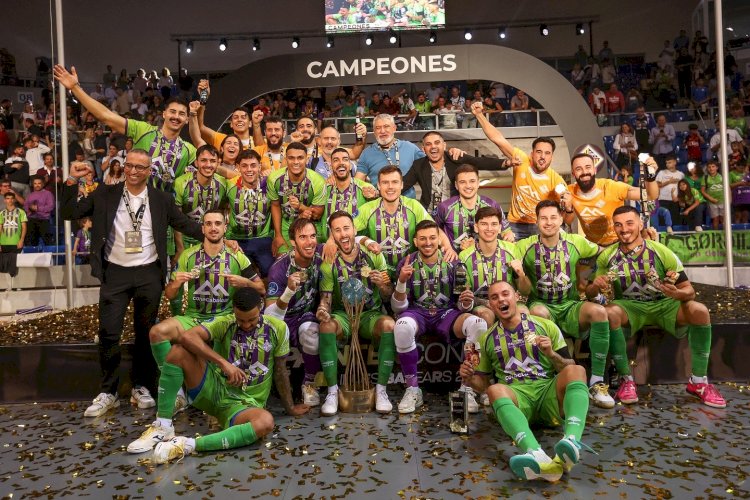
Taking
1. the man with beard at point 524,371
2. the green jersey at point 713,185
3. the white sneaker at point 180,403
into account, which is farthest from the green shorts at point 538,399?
the green jersey at point 713,185

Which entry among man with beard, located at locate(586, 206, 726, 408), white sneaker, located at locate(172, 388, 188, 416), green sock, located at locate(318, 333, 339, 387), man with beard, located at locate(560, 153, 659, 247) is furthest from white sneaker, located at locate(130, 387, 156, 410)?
man with beard, located at locate(560, 153, 659, 247)

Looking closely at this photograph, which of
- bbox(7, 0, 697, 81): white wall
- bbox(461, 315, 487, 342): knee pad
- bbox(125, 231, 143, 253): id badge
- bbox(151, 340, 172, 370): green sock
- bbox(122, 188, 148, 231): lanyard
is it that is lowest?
bbox(151, 340, 172, 370): green sock

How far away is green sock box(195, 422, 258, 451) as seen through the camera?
3668 mm

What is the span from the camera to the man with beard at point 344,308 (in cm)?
450

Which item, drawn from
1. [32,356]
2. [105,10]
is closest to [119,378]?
[32,356]

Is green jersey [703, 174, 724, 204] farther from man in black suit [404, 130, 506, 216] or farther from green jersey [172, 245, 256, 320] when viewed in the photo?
green jersey [172, 245, 256, 320]

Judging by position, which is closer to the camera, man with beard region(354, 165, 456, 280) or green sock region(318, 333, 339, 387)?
green sock region(318, 333, 339, 387)

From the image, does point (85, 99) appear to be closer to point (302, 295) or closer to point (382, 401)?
point (302, 295)

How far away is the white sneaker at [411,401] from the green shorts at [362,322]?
1.69 feet

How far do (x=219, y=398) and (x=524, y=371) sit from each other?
5.93 ft

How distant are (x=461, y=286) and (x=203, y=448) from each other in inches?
77.9

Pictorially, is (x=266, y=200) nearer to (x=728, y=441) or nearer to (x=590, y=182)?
(x=590, y=182)

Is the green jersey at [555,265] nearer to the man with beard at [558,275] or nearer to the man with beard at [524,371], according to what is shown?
the man with beard at [558,275]

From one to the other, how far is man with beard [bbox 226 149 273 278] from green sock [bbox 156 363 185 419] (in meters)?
1.59
